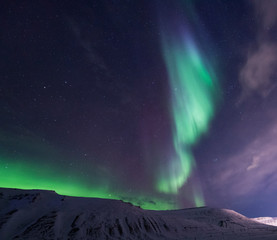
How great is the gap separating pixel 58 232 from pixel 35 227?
796cm

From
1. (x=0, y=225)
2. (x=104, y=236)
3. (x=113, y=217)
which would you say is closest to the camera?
(x=0, y=225)

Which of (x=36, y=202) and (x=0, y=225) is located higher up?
(x=36, y=202)

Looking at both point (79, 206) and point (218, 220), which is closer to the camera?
point (79, 206)

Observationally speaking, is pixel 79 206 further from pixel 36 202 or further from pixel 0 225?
pixel 0 225

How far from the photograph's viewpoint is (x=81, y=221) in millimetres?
67875

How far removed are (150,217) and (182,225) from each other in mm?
15761

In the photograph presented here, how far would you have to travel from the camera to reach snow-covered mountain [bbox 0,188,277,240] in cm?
5938

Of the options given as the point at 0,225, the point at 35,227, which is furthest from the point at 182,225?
the point at 0,225

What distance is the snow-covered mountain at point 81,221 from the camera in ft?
195

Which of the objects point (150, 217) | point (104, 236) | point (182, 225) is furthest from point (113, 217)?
point (182, 225)

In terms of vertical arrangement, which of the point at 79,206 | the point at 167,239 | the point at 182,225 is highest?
the point at 79,206

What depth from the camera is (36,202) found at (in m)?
78.2

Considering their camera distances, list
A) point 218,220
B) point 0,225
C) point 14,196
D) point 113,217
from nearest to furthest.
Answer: point 0,225, point 113,217, point 14,196, point 218,220

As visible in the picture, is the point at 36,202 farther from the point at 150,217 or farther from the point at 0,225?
the point at 150,217
